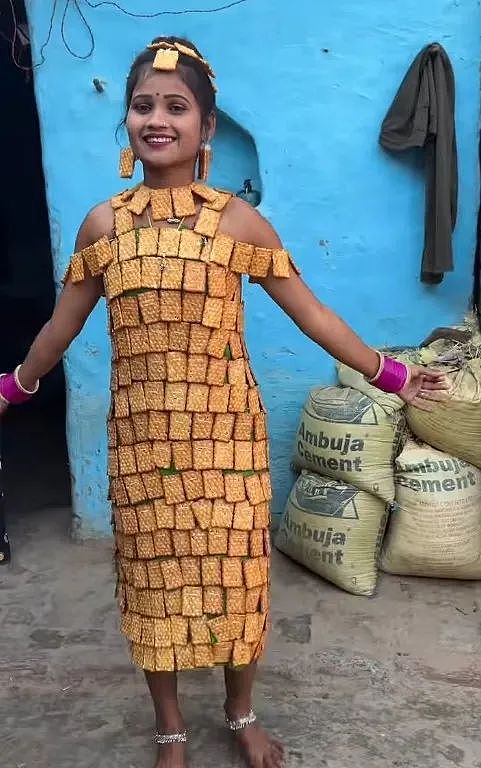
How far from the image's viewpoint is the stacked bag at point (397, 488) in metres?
3.05

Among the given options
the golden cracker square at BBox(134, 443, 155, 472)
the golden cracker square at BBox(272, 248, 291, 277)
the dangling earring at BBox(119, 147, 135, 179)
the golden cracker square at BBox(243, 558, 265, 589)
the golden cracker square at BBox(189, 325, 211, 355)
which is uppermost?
the dangling earring at BBox(119, 147, 135, 179)

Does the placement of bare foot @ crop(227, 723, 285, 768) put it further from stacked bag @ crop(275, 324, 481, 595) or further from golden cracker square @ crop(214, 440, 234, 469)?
stacked bag @ crop(275, 324, 481, 595)

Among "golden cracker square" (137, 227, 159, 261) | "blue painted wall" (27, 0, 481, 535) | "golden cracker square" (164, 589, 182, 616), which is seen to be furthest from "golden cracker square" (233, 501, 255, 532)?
"blue painted wall" (27, 0, 481, 535)

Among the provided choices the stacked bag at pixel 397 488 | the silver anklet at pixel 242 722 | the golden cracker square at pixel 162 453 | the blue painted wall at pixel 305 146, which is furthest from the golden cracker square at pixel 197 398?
A: the blue painted wall at pixel 305 146

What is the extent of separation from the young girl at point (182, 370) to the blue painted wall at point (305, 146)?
54.8 inches

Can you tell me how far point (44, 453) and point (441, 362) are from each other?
8.73 ft

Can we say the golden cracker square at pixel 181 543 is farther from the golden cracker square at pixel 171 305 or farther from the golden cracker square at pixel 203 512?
the golden cracker square at pixel 171 305

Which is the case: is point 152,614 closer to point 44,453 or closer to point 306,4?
point 306,4

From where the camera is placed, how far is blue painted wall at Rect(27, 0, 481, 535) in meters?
3.09

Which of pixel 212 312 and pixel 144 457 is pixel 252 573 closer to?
pixel 144 457

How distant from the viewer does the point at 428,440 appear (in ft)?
10.4

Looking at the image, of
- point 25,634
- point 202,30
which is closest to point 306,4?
point 202,30

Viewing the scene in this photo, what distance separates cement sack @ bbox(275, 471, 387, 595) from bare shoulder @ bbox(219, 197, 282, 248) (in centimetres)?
151

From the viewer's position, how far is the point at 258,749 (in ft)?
7.10
